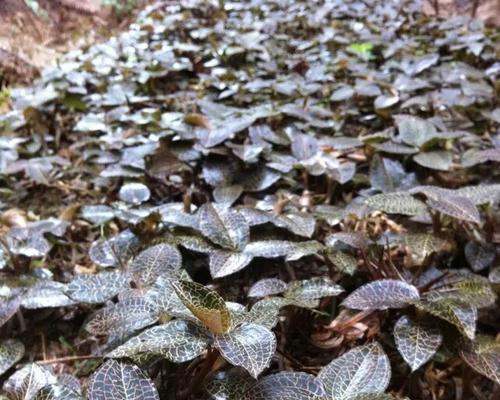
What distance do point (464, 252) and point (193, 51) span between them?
1.98m

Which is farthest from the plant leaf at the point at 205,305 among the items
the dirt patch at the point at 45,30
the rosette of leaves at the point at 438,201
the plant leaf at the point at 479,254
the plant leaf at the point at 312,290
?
the dirt patch at the point at 45,30

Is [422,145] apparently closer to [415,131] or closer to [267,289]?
[415,131]

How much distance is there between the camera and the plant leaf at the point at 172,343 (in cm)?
72

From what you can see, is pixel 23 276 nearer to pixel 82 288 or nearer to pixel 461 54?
pixel 82 288

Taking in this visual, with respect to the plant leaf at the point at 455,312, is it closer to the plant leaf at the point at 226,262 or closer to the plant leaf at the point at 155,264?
the plant leaf at the point at 226,262

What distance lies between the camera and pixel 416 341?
86cm

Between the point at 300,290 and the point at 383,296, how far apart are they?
154 mm

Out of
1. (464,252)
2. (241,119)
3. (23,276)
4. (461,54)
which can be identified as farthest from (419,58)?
(23,276)

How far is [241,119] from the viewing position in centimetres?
164

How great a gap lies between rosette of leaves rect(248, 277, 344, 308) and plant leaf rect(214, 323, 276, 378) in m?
0.17

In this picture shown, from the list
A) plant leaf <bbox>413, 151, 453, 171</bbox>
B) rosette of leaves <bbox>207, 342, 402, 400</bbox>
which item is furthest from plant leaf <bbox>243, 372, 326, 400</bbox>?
plant leaf <bbox>413, 151, 453, 171</bbox>

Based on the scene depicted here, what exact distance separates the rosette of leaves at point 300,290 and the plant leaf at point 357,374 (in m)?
0.13

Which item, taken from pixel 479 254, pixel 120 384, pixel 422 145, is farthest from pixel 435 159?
pixel 120 384

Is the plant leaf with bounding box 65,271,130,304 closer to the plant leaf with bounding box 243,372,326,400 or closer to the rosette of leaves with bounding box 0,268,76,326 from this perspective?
the rosette of leaves with bounding box 0,268,76,326
